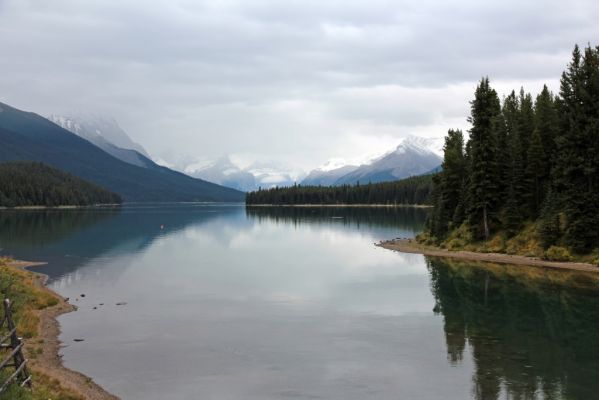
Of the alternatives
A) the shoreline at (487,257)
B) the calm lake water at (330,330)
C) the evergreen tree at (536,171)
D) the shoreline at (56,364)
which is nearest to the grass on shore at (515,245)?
the shoreline at (487,257)

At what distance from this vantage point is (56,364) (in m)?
32.3

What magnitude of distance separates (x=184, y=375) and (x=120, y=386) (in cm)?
341

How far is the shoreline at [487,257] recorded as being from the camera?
72438mm

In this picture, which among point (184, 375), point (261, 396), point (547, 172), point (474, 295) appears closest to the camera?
point (261, 396)

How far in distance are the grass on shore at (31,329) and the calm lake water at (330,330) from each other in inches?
88.2

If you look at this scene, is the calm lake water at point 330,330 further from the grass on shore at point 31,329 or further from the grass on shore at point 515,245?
the grass on shore at point 515,245

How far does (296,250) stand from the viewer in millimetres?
105688

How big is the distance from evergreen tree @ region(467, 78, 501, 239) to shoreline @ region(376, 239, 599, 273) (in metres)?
6.74

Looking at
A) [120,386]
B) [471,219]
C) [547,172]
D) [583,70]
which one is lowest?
[120,386]

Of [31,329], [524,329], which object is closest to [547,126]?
[524,329]

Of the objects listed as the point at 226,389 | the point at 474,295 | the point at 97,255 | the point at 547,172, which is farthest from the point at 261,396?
the point at 547,172

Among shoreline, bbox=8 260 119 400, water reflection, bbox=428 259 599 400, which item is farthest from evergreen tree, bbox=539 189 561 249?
shoreline, bbox=8 260 119 400

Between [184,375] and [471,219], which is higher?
[471,219]

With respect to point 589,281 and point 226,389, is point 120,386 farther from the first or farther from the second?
point 589,281
